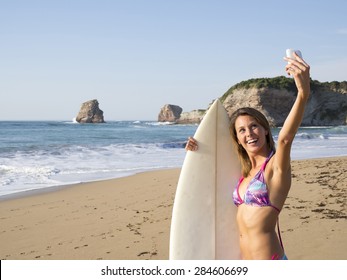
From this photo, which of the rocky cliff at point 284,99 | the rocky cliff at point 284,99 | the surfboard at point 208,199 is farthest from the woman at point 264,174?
the rocky cliff at point 284,99

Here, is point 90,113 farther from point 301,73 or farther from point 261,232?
point 301,73

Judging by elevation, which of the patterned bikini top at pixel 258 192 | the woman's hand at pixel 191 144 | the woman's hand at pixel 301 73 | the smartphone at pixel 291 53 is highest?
the smartphone at pixel 291 53

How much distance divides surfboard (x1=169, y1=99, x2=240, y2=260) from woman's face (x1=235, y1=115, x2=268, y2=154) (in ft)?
1.67

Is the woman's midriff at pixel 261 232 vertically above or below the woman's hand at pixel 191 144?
below

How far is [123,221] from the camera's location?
213 inches

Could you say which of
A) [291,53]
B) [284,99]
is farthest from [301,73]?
[284,99]

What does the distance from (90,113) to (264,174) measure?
8161cm

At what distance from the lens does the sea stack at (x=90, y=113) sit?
80.9 metres

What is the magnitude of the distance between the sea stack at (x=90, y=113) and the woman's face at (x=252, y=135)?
80517mm

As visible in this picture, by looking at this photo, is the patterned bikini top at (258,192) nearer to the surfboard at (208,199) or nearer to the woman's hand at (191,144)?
the surfboard at (208,199)

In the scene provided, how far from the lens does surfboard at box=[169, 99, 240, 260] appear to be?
2674 millimetres
